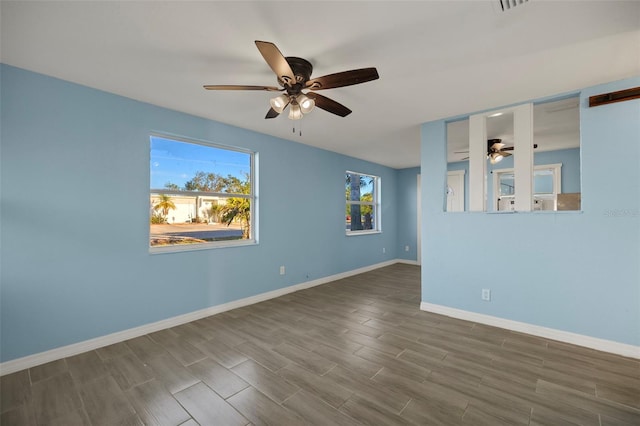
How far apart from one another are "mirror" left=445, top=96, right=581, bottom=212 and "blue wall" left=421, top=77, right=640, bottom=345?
30cm

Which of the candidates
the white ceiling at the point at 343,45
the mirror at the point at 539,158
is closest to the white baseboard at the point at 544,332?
the mirror at the point at 539,158

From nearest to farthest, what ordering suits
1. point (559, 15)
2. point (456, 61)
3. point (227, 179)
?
point (559, 15), point (456, 61), point (227, 179)

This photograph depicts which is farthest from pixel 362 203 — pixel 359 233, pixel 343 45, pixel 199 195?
pixel 343 45

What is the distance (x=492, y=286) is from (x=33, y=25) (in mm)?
4589

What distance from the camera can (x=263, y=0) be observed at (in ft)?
5.06

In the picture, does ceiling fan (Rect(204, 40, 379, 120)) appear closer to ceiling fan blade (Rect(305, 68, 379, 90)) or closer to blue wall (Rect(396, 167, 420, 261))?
ceiling fan blade (Rect(305, 68, 379, 90))

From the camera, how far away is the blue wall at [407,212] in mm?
6938

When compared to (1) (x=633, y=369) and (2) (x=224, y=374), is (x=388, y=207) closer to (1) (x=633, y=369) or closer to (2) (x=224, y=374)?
(1) (x=633, y=369)

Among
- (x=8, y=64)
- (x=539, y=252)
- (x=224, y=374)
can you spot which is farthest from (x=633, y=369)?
(x=8, y=64)

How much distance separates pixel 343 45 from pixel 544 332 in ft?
11.0

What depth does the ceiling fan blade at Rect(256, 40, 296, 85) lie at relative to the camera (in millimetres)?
1589

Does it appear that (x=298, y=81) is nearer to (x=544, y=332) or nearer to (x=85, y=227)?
(x=85, y=227)

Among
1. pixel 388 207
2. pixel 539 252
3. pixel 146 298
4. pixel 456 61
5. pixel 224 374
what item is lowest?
pixel 224 374

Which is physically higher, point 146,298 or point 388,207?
point 388,207
